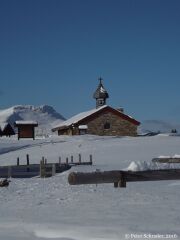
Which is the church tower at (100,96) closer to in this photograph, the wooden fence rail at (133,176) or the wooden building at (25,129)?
the wooden building at (25,129)

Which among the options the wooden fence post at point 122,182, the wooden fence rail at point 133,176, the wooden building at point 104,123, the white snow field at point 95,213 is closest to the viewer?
the white snow field at point 95,213

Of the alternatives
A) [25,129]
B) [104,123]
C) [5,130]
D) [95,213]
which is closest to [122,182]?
[95,213]

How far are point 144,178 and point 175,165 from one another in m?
14.9

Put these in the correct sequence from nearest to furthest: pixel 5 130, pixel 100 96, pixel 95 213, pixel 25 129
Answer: pixel 95 213
pixel 25 129
pixel 100 96
pixel 5 130

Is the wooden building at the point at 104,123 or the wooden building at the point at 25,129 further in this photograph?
the wooden building at the point at 25,129

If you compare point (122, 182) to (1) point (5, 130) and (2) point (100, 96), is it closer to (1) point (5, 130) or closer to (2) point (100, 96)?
(2) point (100, 96)

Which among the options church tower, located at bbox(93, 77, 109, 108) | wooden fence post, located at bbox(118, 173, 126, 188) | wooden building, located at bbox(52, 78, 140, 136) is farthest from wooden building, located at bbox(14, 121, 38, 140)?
wooden fence post, located at bbox(118, 173, 126, 188)

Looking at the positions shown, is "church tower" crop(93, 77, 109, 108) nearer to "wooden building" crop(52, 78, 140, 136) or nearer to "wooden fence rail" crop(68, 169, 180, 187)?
"wooden building" crop(52, 78, 140, 136)

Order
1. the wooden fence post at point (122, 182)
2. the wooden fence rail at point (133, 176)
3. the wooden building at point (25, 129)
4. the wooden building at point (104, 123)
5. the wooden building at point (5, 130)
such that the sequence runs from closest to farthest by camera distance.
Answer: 1. the wooden fence rail at point (133, 176)
2. the wooden fence post at point (122, 182)
3. the wooden building at point (104, 123)
4. the wooden building at point (25, 129)
5. the wooden building at point (5, 130)

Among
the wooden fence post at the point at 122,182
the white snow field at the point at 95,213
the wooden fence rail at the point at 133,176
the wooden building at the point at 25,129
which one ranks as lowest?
the white snow field at the point at 95,213

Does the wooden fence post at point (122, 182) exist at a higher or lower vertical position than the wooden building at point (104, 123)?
lower

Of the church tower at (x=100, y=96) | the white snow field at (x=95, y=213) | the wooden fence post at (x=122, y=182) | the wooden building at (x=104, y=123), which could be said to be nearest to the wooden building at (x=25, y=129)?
the wooden building at (x=104, y=123)

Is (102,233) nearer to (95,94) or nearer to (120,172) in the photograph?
(120,172)

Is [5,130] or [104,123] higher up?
[5,130]
